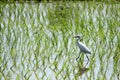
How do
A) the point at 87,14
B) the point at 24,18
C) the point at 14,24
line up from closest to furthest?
1. the point at 14,24
2. the point at 24,18
3. the point at 87,14

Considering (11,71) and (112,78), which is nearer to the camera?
(112,78)

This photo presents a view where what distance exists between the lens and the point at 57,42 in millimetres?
4059

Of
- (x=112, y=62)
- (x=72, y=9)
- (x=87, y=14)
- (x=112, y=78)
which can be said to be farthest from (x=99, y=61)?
(x=72, y=9)

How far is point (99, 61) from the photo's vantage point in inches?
136

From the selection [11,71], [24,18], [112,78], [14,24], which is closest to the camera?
[112,78]

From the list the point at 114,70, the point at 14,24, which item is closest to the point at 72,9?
the point at 14,24

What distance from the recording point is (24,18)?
5.33m

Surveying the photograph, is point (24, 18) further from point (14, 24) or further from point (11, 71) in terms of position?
point (11, 71)

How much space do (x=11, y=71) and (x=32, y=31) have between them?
57.2 inches

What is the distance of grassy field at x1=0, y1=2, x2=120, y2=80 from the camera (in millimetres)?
3186

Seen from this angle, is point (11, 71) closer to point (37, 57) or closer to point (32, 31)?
point (37, 57)

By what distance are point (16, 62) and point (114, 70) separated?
0.93m

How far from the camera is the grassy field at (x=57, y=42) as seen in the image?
319 cm

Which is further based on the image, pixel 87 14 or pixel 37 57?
pixel 87 14
